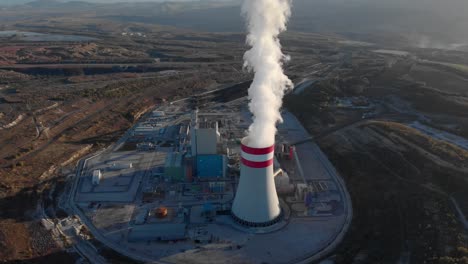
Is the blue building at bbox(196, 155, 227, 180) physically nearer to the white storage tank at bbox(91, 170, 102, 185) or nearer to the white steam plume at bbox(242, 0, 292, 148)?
the white storage tank at bbox(91, 170, 102, 185)

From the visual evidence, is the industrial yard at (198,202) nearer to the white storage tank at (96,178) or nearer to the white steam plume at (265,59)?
the white storage tank at (96,178)

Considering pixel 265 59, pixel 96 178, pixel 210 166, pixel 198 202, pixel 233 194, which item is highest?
pixel 265 59

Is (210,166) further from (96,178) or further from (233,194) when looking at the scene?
(96,178)

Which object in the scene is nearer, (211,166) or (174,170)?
(174,170)

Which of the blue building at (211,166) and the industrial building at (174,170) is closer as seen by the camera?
the industrial building at (174,170)

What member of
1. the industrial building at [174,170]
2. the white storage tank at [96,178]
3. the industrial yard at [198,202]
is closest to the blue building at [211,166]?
the industrial yard at [198,202]

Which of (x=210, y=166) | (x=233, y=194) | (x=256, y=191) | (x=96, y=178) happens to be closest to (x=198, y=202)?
(x=233, y=194)
